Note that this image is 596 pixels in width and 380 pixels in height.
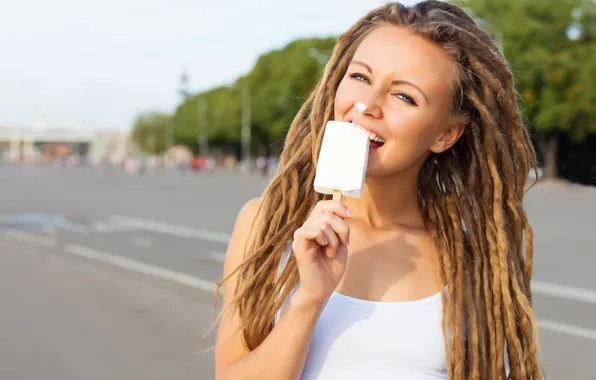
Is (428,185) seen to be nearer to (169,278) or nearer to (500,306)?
(500,306)

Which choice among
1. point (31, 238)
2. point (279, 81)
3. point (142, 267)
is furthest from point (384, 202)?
point (279, 81)

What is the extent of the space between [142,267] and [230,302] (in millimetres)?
9287

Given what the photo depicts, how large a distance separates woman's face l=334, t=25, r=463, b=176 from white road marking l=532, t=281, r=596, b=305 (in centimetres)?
729

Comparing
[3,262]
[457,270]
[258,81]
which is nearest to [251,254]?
[457,270]

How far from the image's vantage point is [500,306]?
2.09 m

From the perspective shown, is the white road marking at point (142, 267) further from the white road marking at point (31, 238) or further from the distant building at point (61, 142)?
the distant building at point (61, 142)

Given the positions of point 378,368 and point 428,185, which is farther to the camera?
point 428,185

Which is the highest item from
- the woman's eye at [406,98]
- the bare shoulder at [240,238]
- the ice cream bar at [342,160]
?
the woman's eye at [406,98]

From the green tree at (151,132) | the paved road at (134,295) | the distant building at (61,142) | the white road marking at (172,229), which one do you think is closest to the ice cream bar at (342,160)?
the paved road at (134,295)

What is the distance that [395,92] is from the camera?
1.96 meters

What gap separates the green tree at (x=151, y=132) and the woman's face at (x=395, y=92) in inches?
5314

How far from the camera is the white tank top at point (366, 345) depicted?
1917 millimetres

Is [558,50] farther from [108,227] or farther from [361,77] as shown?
[361,77]

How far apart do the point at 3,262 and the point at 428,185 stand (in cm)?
1008
